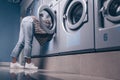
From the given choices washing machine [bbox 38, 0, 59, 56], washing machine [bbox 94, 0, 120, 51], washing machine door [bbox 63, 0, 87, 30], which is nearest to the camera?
washing machine [bbox 94, 0, 120, 51]

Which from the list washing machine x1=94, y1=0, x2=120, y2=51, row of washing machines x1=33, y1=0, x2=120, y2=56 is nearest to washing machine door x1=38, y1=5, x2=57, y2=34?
row of washing machines x1=33, y1=0, x2=120, y2=56

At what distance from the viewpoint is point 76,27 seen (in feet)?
5.94

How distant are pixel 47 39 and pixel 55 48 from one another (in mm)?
234

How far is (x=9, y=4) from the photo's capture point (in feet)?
Result: 18.7

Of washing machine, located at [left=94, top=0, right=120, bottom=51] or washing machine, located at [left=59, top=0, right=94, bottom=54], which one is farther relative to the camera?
washing machine, located at [left=59, top=0, right=94, bottom=54]

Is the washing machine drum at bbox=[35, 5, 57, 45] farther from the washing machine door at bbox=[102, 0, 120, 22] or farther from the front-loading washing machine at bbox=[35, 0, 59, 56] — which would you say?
the washing machine door at bbox=[102, 0, 120, 22]

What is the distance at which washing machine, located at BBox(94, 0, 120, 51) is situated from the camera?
136 cm

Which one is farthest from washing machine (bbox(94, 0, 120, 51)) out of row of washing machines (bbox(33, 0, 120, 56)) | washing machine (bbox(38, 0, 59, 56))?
washing machine (bbox(38, 0, 59, 56))

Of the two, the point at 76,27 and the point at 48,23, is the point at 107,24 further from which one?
the point at 48,23

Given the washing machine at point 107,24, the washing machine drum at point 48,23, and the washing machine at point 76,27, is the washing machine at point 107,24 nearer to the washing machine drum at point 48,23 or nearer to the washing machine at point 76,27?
the washing machine at point 76,27

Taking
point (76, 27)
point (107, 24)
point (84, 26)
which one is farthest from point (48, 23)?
point (107, 24)

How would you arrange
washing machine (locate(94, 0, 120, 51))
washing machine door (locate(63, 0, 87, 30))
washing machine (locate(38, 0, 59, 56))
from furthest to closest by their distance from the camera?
washing machine (locate(38, 0, 59, 56))
washing machine door (locate(63, 0, 87, 30))
washing machine (locate(94, 0, 120, 51))

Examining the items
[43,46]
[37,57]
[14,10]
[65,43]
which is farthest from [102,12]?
[14,10]

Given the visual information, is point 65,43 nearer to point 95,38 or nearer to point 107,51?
point 95,38
